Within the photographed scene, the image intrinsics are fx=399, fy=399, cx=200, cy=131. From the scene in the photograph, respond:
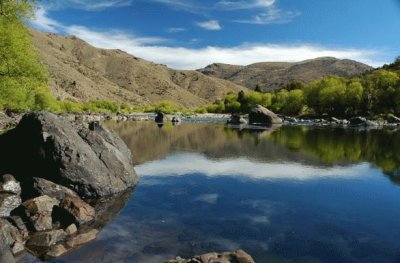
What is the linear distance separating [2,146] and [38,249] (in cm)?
1405

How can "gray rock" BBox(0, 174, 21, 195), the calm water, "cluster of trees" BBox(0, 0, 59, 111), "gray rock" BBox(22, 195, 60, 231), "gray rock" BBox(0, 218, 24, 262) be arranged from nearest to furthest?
"gray rock" BBox(0, 218, 24, 262) → the calm water → "gray rock" BBox(22, 195, 60, 231) → "gray rock" BBox(0, 174, 21, 195) → "cluster of trees" BBox(0, 0, 59, 111)

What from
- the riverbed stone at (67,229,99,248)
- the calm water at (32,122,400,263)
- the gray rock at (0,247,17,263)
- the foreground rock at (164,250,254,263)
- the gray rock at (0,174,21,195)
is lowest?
the calm water at (32,122,400,263)

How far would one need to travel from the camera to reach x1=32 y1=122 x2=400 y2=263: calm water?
18297mm

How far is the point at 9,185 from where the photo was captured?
79.8ft

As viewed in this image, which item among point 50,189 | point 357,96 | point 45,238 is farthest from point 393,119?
point 45,238

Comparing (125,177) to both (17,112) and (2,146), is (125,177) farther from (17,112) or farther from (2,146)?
(17,112)

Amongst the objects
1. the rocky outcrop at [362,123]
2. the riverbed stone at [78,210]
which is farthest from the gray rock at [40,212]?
the rocky outcrop at [362,123]

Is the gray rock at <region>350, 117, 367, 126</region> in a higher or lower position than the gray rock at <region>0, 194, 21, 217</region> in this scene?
higher

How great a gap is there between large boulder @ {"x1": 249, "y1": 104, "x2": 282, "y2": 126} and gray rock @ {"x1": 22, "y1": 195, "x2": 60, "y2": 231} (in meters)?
108

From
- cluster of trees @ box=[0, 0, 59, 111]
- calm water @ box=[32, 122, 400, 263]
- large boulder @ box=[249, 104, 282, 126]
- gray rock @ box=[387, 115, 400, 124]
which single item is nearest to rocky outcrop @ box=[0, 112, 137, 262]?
calm water @ box=[32, 122, 400, 263]

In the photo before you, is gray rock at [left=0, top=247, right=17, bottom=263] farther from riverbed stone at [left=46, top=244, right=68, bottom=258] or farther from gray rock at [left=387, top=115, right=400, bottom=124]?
gray rock at [left=387, top=115, right=400, bottom=124]

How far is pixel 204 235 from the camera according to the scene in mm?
20094

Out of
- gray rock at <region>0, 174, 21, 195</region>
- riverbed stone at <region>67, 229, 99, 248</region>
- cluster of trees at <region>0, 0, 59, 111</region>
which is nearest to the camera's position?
riverbed stone at <region>67, 229, 99, 248</region>

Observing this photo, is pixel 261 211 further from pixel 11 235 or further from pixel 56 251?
pixel 11 235
